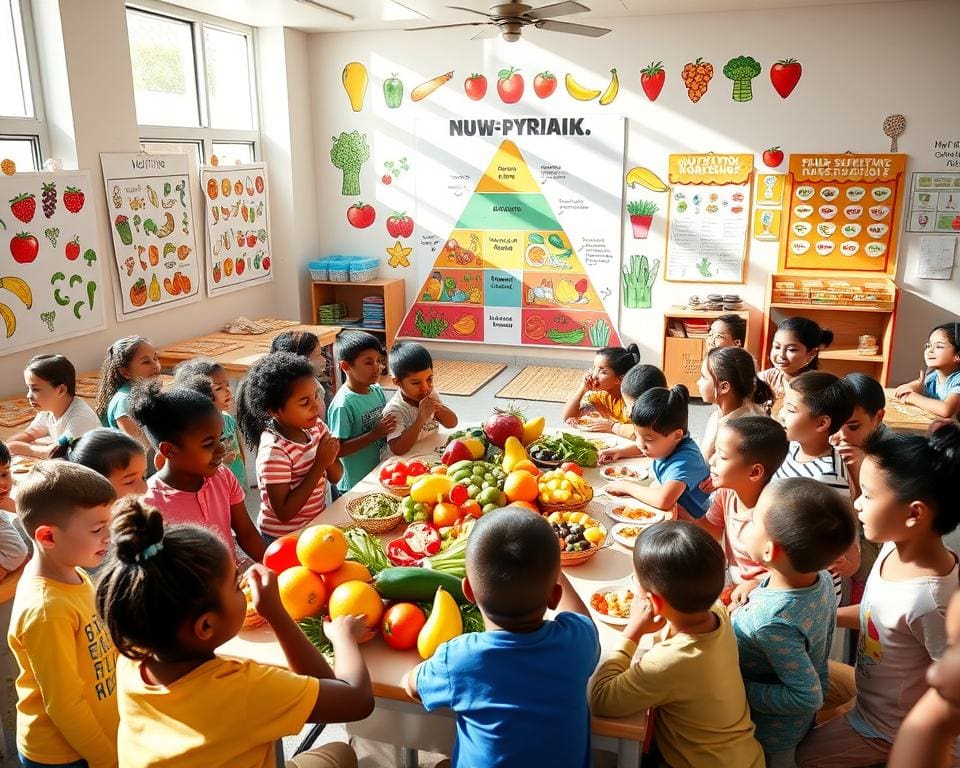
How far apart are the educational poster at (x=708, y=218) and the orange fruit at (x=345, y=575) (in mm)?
5200

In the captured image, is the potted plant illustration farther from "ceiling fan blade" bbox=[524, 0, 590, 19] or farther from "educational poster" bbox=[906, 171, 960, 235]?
"ceiling fan blade" bbox=[524, 0, 590, 19]

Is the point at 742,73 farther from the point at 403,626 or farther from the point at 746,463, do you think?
the point at 403,626

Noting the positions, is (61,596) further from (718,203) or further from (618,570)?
(718,203)

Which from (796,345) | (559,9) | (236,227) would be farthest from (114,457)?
(236,227)

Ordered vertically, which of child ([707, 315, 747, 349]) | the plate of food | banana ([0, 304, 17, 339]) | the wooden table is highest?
banana ([0, 304, 17, 339])

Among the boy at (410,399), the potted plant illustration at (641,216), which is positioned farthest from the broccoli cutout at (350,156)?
the boy at (410,399)

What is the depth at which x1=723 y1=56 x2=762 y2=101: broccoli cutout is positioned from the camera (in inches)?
234

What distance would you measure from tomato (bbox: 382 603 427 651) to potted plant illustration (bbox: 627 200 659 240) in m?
5.33

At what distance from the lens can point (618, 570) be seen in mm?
2059

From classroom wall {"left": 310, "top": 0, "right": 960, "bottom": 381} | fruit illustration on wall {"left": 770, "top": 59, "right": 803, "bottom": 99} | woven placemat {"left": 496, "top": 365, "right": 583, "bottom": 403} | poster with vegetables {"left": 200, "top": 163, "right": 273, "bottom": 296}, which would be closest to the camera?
classroom wall {"left": 310, "top": 0, "right": 960, "bottom": 381}

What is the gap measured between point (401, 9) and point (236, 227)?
2148mm

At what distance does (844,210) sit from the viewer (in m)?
6.01

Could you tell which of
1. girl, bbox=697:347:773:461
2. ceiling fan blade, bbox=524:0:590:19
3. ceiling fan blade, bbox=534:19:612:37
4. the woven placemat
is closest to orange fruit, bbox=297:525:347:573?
girl, bbox=697:347:773:461

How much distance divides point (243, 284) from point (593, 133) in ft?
10.5
